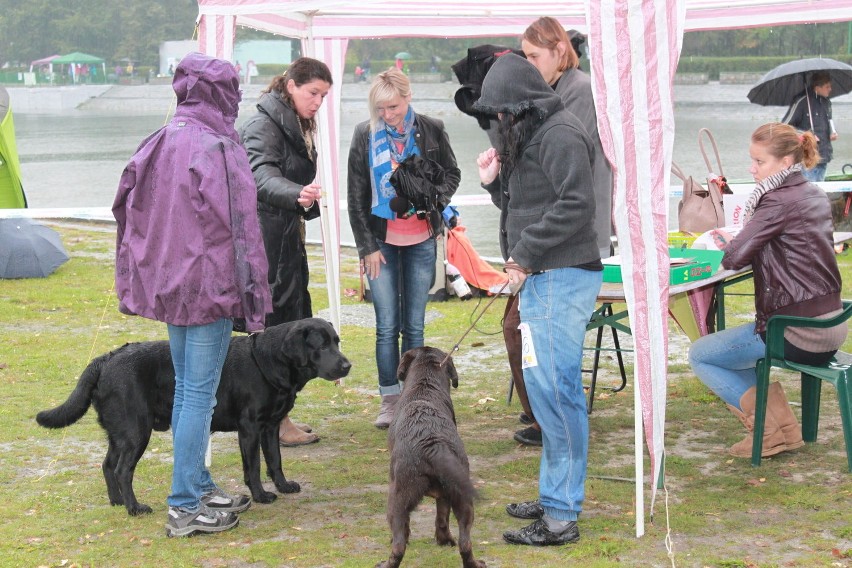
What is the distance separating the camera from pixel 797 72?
11.3m

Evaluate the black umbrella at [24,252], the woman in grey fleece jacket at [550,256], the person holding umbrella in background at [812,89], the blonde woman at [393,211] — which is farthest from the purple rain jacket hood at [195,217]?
the person holding umbrella in background at [812,89]

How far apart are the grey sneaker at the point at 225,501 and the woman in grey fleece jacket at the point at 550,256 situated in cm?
120

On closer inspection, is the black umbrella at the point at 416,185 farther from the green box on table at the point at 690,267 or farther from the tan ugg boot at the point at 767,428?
the tan ugg boot at the point at 767,428

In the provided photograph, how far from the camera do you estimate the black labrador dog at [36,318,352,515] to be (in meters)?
4.19

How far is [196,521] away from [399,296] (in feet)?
6.12

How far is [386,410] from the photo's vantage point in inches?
219

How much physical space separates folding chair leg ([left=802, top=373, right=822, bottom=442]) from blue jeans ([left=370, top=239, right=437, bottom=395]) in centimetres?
204

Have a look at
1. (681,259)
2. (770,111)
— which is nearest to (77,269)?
(681,259)

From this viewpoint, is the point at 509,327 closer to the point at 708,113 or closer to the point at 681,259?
the point at 681,259

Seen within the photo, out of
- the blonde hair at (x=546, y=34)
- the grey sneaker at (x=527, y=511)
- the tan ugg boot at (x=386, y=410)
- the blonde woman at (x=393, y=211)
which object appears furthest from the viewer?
the tan ugg boot at (x=386, y=410)

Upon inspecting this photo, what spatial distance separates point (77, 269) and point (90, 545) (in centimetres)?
718

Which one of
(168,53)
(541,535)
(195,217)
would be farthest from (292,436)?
(168,53)

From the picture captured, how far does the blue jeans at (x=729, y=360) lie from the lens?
4723 millimetres

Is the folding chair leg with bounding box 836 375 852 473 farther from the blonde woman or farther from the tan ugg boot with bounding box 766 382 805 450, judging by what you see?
the blonde woman
